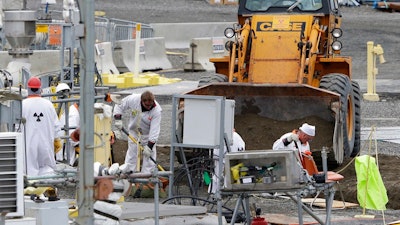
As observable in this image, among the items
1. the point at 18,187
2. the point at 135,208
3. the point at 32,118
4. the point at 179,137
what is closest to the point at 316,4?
the point at 179,137

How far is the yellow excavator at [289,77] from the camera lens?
16781 mm

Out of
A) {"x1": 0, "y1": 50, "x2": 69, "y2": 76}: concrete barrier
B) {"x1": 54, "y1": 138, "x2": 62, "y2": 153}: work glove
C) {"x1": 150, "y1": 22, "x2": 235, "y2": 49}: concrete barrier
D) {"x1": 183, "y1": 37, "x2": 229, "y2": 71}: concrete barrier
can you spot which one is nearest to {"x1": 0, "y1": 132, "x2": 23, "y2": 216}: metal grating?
{"x1": 54, "y1": 138, "x2": 62, "y2": 153}: work glove

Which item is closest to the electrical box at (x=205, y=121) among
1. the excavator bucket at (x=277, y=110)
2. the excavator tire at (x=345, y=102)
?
the excavator bucket at (x=277, y=110)

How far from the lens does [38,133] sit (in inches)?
578

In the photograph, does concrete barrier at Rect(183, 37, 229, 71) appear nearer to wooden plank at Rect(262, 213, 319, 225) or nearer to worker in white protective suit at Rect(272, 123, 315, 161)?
worker in white protective suit at Rect(272, 123, 315, 161)

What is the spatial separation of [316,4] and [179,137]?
492 centimetres

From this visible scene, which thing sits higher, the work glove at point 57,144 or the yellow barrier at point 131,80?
the yellow barrier at point 131,80

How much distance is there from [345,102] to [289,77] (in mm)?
1230

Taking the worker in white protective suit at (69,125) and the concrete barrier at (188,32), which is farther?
the concrete barrier at (188,32)

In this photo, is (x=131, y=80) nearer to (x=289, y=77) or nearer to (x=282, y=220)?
(x=289, y=77)

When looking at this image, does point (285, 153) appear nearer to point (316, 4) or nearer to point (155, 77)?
point (316, 4)

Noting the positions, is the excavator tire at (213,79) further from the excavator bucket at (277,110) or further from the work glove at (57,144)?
the work glove at (57,144)

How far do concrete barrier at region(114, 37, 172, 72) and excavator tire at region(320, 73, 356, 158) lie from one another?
1517 cm

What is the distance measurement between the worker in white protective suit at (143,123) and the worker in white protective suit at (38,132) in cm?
184
